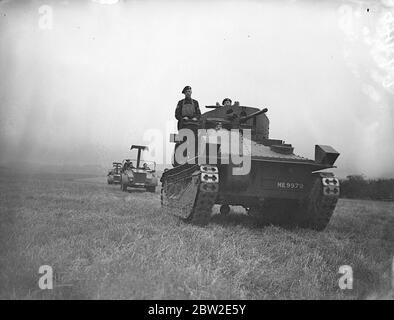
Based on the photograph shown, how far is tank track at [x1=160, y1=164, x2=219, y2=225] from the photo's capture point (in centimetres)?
676

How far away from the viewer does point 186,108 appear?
922 centimetres

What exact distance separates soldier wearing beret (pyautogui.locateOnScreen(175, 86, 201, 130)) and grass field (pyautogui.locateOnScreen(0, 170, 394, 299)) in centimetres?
322

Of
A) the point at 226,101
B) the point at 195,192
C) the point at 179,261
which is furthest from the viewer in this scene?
the point at 226,101

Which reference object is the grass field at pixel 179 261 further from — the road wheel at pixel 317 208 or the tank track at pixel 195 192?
the road wheel at pixel 317 208

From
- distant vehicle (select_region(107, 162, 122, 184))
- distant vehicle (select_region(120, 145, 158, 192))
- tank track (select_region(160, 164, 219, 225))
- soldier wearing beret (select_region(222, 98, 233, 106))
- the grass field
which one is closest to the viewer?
the grass field

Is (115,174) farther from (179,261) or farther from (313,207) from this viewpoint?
(179,261)

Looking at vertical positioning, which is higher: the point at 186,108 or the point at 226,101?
the point at 226,101

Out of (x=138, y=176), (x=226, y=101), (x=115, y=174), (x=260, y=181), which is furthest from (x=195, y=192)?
(x=115, y=174)

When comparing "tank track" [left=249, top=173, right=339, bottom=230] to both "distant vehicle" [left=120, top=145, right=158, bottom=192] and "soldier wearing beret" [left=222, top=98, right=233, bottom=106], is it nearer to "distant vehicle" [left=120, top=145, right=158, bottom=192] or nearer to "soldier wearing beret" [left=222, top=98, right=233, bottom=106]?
"soldier wearing beret" [left=222, top=98, right=233, bottom=106]

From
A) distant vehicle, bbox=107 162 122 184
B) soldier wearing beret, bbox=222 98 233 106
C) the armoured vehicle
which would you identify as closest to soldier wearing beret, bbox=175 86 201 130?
the armoured vehicle

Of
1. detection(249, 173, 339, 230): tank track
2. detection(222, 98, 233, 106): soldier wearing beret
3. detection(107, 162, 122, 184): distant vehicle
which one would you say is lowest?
detection(107, 162, 122, 184): distant vehicle

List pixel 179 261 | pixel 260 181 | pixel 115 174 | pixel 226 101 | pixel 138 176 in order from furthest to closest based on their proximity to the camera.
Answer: pixel 115 174 < pixel 138 176 < pixel 226 101 < pixel 260 181 < pixel 179 261

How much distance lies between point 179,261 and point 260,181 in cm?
376

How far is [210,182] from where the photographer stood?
6727 millimetres
